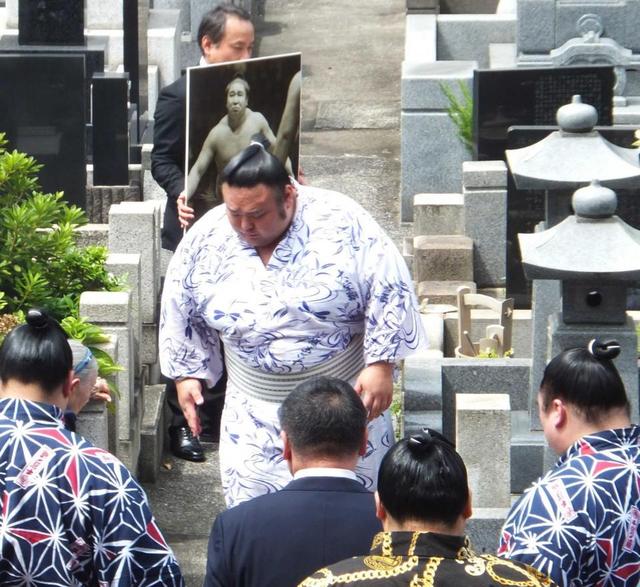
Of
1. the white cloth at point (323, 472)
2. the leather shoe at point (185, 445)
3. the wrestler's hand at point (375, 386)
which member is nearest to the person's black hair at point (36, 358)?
the white cloth at point (323, 472)

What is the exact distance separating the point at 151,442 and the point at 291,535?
407 cm

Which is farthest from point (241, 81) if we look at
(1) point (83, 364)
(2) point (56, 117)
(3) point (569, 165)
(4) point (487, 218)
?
(4) point (487, 218)

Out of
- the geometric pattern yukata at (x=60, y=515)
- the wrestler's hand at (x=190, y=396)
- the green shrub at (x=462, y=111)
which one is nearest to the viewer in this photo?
the geometric pattern yukata at (x=60, y=515)

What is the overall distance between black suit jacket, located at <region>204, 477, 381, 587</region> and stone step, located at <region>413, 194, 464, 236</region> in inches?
298

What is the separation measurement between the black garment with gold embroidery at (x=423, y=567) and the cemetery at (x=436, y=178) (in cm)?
284

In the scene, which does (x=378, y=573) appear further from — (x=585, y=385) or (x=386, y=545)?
(x=585, y=385)

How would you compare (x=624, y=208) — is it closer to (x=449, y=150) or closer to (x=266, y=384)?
(x=449, y=150)

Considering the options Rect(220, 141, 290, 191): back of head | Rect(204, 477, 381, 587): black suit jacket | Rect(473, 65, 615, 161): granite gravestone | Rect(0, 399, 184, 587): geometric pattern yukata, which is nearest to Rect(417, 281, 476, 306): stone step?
Rect(473, 65, 615, 161): granite gravestone

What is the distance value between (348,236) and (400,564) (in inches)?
97.9

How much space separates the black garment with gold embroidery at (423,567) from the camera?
12.8ft

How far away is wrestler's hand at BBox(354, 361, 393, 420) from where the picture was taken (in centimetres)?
621

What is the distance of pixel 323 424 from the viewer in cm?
464

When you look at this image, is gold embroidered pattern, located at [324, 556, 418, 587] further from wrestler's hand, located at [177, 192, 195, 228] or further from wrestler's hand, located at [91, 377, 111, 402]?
wrestler's hand, located at [177, 192, 195, 228]

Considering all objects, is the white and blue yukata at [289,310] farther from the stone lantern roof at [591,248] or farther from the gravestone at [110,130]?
the gravestone at [110,130]
